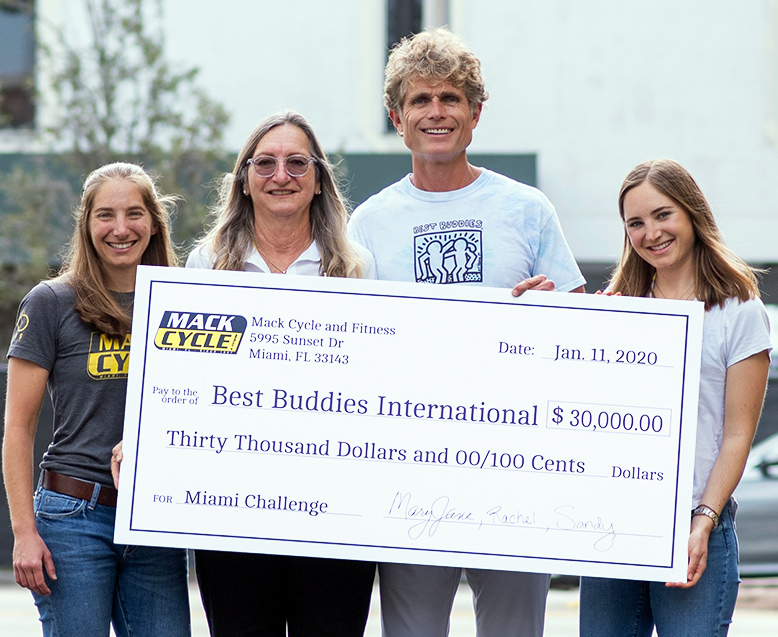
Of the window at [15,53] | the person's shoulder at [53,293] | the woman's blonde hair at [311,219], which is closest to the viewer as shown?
the person's shoulder at [53,293]

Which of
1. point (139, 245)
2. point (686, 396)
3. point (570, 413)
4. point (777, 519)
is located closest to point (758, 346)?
point (686, 396)

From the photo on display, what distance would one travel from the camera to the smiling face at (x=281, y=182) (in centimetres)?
335

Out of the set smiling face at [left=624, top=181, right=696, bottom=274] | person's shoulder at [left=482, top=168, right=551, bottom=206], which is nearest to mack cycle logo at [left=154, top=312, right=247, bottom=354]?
person's shoulder at [left=482, top=168, right=551, bottom=206]

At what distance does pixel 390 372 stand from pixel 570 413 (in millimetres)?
571

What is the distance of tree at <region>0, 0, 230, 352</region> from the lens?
9914 mm

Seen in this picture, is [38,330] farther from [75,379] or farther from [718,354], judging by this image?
[718,354]

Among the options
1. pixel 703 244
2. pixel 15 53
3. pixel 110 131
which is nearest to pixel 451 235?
pixel 703 244

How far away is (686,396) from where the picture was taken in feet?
10.4

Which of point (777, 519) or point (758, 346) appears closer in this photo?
point (758, 346)

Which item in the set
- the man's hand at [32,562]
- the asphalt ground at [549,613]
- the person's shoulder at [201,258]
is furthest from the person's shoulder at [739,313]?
the asphalt ground at [549,613]

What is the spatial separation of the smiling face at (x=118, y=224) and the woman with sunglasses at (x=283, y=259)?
0.20 m

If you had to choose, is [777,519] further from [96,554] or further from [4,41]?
[4,41]

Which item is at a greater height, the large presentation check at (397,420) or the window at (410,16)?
the window at (410,16)
